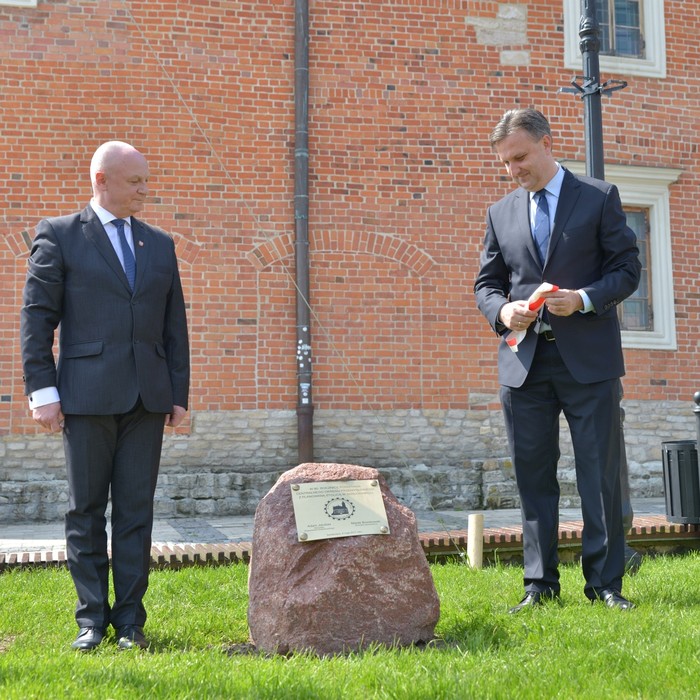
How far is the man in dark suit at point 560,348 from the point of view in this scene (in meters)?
4.29

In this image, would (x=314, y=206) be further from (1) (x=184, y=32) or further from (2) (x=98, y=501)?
(2) (x=98, y=501)

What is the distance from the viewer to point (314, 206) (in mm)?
10180

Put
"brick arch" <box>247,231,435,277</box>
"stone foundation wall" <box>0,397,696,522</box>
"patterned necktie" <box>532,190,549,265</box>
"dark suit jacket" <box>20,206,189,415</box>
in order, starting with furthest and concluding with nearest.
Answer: "brick arch" <box>247,231,435,277</box> < "stone foundation wall" <box>0,397,696,522</box> < "patterned necktie" <box>532,190,549,265</box> < "dark suit jacket" <box>20,206,189,415</box>

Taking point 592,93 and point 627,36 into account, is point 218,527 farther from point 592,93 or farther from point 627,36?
point 627,36

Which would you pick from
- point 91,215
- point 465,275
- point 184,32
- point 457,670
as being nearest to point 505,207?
point 91,215

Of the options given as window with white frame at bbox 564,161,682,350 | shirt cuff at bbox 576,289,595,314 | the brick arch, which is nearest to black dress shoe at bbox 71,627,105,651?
shirt cuff at bbox 576,289,595,314

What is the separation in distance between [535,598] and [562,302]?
136 cm

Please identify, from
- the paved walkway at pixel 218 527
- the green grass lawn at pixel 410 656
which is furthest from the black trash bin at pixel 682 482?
the green grass lawn at pixel 410 656

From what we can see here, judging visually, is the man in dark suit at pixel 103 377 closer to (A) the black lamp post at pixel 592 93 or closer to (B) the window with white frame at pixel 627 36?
(A) the black lamp post at pixel 592 93

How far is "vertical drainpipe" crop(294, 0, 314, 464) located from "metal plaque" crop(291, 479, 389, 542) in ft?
18.9

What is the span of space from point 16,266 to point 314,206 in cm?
309

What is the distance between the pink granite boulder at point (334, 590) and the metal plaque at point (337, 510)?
34mm

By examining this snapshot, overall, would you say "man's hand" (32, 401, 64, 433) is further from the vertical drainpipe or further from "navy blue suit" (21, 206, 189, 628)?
the vertical drainpipe

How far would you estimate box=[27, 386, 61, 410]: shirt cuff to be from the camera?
12.8 feet
